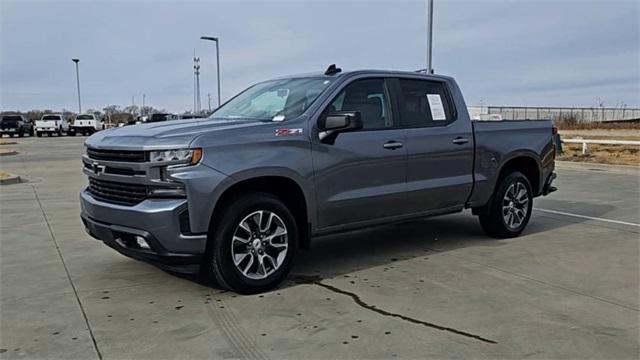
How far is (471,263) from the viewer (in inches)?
244

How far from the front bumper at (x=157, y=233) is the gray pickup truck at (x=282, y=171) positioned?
1 cm

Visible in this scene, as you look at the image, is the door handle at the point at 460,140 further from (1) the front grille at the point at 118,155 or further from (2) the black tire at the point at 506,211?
(1) the front grille at the point at 118,155

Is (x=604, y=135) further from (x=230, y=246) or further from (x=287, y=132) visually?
(x=230, y=246)

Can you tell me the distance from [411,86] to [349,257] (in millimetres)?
1970

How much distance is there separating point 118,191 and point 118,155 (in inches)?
12.2

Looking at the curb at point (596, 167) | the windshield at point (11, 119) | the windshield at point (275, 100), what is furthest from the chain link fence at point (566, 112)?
the windshield at point (275, 100)

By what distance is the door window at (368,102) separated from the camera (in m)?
5.84

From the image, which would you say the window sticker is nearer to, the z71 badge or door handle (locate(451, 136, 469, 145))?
door handle (locate(451, 136, 469, 145))

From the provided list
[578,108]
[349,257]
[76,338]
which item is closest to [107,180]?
[76,338]

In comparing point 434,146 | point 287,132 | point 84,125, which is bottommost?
point 84,125

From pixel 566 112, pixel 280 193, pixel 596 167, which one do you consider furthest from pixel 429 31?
pixel 566 112

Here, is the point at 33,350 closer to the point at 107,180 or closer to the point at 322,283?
the point at 107,180

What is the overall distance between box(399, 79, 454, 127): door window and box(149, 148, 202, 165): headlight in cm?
241

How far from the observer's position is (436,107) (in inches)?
262
